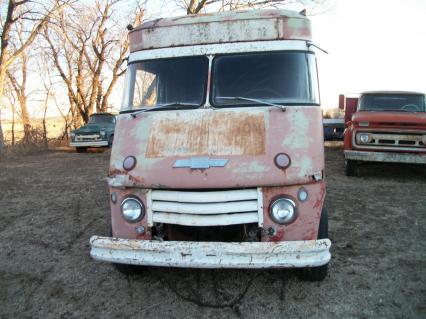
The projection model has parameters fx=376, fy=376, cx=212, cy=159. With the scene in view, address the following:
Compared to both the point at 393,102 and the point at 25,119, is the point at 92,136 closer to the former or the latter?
the point at 25,119

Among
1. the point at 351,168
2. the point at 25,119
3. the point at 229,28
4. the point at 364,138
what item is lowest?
the point at 351,168

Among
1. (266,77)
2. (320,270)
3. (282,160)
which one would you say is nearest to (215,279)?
(320,270)

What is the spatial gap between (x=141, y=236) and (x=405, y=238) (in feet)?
11.6

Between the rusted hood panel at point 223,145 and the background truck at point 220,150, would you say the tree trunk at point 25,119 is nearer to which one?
the background truck at point 220,150

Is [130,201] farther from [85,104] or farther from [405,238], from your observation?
[85,104]

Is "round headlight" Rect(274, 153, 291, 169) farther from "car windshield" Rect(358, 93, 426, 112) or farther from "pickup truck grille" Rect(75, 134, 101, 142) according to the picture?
"pickup truck grille" Rect(75, 134, 101, 142)

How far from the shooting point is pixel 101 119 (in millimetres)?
18203

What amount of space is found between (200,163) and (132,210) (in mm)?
769

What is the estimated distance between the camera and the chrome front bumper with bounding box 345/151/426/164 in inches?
318

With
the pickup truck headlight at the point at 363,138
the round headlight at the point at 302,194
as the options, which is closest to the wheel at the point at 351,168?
the pickup truck headlight at the point at 363,138

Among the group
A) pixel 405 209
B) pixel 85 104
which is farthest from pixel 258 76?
pixel 85 104

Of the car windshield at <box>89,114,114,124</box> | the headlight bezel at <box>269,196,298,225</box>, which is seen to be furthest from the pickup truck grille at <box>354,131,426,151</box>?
the car windshield at <box>89,114,114,124</box>

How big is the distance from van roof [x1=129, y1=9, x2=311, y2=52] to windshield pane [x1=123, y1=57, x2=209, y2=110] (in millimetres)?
213

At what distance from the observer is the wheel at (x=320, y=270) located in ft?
11.7
